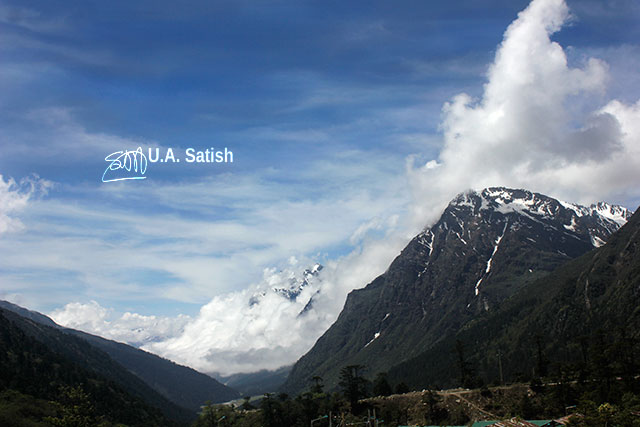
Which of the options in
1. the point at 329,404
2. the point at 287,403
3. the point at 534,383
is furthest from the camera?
the point at 287,403

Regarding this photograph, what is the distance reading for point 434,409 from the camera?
150750 mm

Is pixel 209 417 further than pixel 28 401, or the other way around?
pixel 209 417

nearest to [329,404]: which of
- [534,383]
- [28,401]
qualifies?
[534,383]

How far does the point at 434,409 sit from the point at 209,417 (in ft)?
290

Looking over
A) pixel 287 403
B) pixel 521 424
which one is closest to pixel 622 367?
pixel 521 424

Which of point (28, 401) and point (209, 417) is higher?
point (28, 401)

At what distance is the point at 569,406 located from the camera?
5108 inches

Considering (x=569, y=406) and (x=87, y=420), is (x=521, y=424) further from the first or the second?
(x=87, y=420)

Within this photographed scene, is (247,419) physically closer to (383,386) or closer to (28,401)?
(383,386)

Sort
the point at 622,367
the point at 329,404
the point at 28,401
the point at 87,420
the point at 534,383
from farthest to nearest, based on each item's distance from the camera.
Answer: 1. the point at 329,404
2. the point at 28,401
3. the point at 534,383
4. the point at 622,367
5. the point at 87,420

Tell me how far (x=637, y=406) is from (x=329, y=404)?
98393mm

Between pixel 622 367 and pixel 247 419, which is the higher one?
pixel 622 367

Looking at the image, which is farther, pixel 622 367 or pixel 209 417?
pixel 209 417

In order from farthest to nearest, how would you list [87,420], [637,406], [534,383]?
[534,383], [637,406], [87,420]
